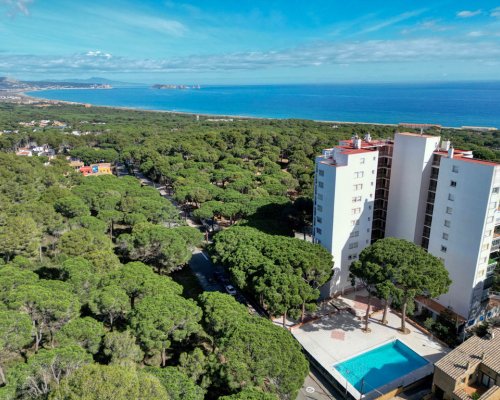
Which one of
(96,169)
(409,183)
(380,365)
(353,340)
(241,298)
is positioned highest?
(409,183)

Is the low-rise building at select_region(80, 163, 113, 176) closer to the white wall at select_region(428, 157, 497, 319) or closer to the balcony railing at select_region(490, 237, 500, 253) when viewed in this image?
the white wall at select_region(428, 157, 497, 319)

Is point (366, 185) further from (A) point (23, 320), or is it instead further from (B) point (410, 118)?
(B) point (410, 118)

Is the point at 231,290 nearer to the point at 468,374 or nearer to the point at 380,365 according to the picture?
the point at 380,365

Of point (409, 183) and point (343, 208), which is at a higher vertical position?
point (409, 183)

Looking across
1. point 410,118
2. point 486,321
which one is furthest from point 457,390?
point 410,118

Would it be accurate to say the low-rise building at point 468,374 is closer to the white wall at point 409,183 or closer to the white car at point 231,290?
the white wall at point 409,183

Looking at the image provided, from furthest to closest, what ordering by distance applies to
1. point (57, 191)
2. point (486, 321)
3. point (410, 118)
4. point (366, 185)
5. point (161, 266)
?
point (410, 118)
point (57, 191)
point (161, 266)
point (366, 185)
point (486, 321)

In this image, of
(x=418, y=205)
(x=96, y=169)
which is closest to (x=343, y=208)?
(x=418, y=205)
